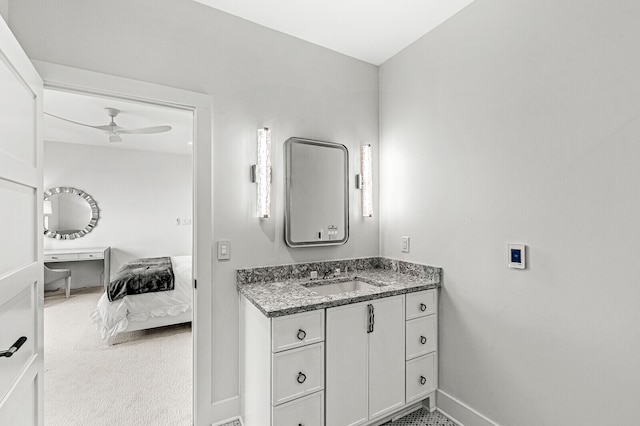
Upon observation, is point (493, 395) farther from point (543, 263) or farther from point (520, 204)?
point (520, 204)

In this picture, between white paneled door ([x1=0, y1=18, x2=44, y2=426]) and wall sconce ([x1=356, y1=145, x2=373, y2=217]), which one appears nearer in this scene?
white paneled door ([x1=0, y1=18, x2=44, y2=426])

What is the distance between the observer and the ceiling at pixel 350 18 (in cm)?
194

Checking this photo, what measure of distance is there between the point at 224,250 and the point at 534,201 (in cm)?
178

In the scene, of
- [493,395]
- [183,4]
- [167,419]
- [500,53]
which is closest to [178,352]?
[167,419]

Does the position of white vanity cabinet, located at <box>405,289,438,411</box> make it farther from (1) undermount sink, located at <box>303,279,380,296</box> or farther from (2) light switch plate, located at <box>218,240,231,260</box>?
(2) light switch plate, located at <box>218,240,231,260</box>

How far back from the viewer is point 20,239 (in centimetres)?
125

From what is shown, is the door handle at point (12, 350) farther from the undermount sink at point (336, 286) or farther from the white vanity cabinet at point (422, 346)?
the white vanity cabinet at point (422, 346)

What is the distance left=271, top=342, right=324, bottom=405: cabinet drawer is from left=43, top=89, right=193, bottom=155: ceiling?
2123mm

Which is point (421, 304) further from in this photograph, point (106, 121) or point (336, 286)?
point (106, 121)

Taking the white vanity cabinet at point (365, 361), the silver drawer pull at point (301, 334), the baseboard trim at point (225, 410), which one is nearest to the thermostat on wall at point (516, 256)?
the white vanity cabinet at point (365, 361)

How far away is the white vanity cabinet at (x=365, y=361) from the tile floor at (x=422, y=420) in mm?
173

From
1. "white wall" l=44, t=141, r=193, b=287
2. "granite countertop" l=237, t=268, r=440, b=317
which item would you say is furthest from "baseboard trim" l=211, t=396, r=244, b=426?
"white wall" l=44, t=141, r=193, b=287

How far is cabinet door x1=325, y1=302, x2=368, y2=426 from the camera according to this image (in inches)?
66.3

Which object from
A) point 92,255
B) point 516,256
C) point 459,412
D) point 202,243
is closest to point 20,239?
point 202,243
